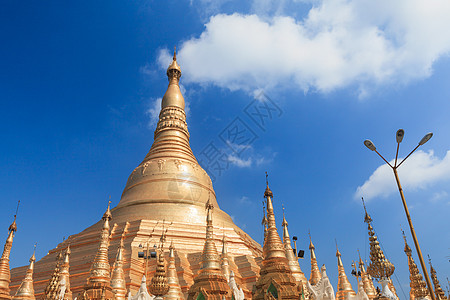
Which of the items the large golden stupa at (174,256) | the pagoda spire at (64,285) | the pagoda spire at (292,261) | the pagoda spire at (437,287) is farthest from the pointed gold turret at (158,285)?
the pagoda spire at (437,287)

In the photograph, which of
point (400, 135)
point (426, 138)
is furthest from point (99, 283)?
point (426, 138)

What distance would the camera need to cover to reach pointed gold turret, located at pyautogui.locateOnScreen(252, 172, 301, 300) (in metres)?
11.3

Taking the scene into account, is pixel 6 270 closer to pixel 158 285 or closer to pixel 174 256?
pixel 174 256

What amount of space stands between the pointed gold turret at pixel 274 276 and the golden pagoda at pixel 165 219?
7.53 m

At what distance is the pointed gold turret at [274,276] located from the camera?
11320mm

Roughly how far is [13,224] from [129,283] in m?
8.31

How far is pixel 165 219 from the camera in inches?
1056

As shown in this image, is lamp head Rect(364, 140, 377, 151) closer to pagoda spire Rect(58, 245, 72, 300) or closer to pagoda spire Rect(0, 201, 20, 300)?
pagoda spire Rect(58, 245, 72, 300)

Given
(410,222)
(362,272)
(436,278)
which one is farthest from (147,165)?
(410,222)

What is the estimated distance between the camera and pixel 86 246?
25.5 m

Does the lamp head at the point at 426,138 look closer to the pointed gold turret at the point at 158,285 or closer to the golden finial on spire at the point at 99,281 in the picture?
the pointed gold turret at the point at 158,285

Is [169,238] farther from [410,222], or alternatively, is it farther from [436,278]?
[410,222]

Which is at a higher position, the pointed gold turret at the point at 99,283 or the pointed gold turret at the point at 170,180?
the pointed gold turret at the point at 170,180

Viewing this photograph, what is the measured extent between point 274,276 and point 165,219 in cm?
1635
